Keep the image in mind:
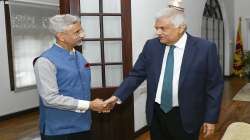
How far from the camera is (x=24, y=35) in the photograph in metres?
6.51

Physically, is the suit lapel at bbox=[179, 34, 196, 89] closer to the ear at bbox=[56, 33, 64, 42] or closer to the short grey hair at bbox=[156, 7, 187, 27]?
the short grey hair at bbox=[156, 7, 187, 27]

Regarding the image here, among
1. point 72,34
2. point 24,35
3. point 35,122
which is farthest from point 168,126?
point 24,35

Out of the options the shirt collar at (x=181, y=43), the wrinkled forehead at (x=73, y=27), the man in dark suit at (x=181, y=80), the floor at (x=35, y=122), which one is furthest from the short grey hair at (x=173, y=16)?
the floor at (x=35, y=122)

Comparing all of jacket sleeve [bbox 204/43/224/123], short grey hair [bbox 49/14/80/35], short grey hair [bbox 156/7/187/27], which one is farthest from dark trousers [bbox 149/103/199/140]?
short grey hair [bbox 49/14/80/35]

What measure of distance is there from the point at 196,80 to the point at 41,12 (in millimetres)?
5247

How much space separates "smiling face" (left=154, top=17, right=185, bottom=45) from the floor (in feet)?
8.06

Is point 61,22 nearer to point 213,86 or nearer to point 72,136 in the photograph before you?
point 72,136

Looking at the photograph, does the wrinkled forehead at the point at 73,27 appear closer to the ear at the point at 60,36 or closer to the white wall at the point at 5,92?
the ear at the point at 60,36

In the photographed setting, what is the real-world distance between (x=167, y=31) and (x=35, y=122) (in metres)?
4.16

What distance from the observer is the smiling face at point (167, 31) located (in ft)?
7.39

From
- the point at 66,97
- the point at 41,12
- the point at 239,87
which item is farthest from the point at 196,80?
the point at 239,87

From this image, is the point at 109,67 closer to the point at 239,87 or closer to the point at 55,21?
the point at 55,21

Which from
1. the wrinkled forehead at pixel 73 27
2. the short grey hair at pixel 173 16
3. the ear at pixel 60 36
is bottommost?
the ear at pixel 60 36

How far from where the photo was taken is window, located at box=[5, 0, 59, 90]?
20.4 feet
